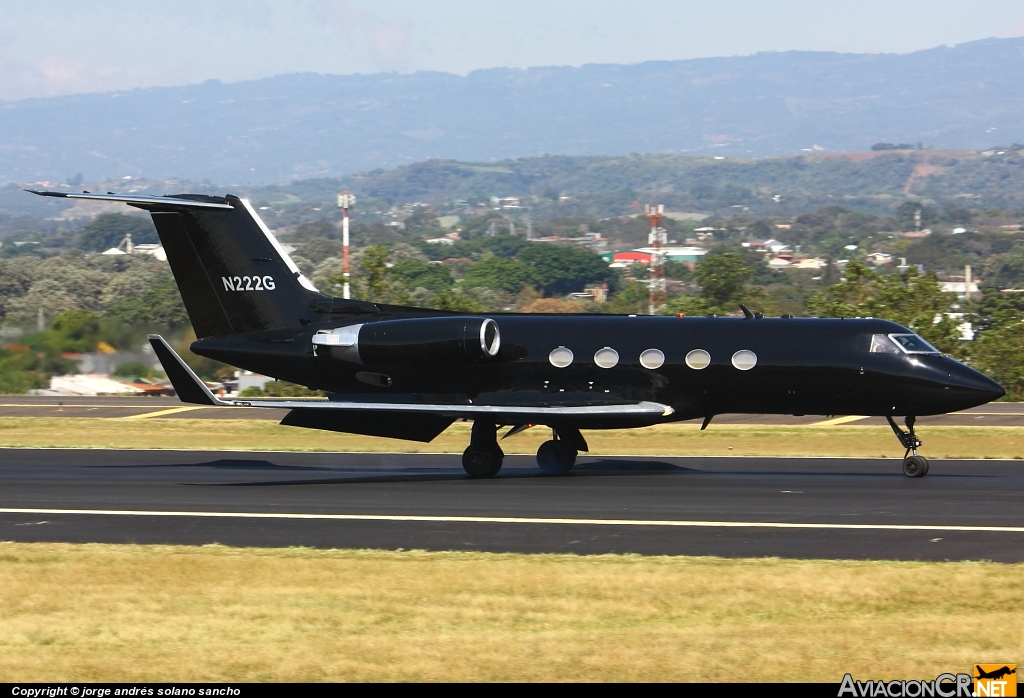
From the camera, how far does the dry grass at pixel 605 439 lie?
2848cm

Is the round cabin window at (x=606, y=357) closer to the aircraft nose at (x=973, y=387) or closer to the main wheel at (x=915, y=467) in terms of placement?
the main wheel at (x=915, y=467)

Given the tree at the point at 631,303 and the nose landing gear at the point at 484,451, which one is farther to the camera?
the tree at the point at 631,303

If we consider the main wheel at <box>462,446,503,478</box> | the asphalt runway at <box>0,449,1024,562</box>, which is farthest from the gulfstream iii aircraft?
the asphalt runway at <box>0,449,1024,562</box>

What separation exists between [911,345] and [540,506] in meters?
7.47

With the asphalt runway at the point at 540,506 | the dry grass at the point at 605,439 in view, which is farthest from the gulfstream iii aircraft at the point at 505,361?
the dry grass at the point at 605,439

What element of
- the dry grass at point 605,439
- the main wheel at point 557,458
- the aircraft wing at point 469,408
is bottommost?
the dry grass at point 605,439

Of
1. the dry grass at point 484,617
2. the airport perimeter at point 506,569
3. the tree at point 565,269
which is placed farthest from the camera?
the tree at point 565,269

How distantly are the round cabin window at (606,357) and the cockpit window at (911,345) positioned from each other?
479 cm

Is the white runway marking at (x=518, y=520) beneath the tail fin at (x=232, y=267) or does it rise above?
beneath

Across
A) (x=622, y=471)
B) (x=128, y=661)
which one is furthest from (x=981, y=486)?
(x=128, y=661)

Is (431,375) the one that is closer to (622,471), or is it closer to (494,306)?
(622,471)

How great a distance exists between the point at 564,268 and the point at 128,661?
176 metres

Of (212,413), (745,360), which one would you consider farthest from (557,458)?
(212,413)

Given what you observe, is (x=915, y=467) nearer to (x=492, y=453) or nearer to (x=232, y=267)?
(x=492, y=453)
